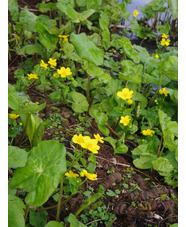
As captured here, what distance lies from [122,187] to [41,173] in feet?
2.34

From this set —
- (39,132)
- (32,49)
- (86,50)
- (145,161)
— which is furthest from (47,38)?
(145,161)

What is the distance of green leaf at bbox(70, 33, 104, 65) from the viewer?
5.98ft

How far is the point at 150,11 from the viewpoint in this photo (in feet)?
11.5

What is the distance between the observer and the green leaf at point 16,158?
97 cm

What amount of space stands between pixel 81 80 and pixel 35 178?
1478mm

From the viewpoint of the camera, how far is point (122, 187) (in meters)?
1.59

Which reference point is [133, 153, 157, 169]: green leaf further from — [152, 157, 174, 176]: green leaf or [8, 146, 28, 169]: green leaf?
[8, 146, 28, 169]: green leaf

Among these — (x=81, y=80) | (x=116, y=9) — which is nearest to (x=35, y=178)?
(x=81, y=80)

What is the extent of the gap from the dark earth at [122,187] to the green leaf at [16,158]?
457 mm

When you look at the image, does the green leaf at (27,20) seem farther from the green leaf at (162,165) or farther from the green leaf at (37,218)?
the green leaf at (37,218)

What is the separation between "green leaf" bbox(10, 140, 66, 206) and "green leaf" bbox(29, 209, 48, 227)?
294 mm

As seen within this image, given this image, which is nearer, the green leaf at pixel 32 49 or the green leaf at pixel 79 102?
the green leaf at pixel 79 102

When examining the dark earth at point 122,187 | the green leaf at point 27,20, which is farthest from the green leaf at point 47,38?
the dark earth at point 122,187
